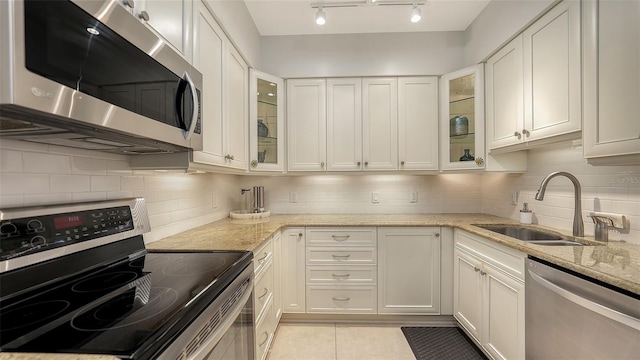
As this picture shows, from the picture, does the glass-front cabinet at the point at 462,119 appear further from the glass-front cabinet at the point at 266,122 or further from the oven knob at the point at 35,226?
the oven knob at the point at 35,226

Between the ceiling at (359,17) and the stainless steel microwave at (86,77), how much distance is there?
1626 millimetres

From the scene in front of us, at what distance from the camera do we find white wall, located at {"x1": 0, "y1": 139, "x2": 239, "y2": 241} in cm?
88

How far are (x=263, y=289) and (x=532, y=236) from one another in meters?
1.97

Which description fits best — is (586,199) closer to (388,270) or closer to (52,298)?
(388,270)

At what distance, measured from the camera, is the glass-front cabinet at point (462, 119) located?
2.41 meters

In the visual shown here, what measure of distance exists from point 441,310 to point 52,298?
2489 millimetres

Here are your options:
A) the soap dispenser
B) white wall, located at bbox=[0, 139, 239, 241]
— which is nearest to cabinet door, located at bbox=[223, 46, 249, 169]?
white wall, located at bbox=[0, 139, 239, 241]

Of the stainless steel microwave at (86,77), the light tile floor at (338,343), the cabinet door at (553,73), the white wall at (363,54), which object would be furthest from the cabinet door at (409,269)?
the stainless steel microwave at (86,77)

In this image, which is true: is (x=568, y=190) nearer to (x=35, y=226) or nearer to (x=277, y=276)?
(x=277, y=276)

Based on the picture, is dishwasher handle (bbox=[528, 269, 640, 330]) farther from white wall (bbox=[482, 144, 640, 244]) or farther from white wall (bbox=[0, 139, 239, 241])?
white wall (bbox=[0, 139, 239, 241])

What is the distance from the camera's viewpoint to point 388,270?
7.70ft

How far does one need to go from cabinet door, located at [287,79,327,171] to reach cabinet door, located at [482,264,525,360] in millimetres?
1629

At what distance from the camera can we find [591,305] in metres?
1.08

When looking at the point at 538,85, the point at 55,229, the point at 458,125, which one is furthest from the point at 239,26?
the point at 538,85
